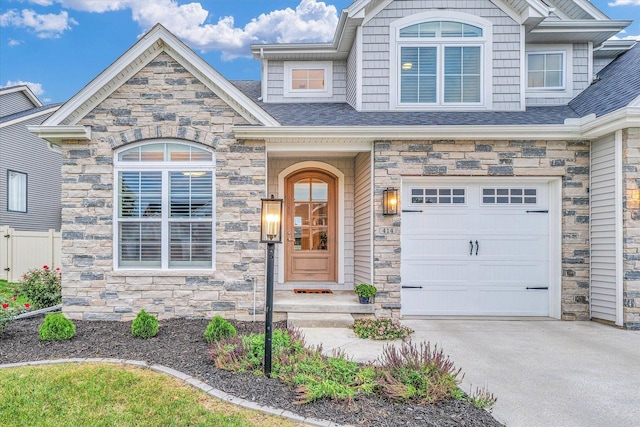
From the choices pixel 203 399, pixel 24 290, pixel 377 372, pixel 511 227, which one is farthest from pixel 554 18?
pixel 24 290

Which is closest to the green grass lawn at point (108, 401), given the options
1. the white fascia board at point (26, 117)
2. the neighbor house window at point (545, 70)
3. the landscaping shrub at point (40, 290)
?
the landscaping shrub at point (40, 290)

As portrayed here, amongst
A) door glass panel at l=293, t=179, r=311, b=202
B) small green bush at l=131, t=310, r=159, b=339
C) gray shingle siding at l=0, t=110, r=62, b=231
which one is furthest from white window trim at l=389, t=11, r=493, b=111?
gray shingle siding at l=0, t=110, r=62, b=231

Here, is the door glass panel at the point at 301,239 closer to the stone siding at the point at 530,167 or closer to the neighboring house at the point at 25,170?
the stone siding at the point at 530,167

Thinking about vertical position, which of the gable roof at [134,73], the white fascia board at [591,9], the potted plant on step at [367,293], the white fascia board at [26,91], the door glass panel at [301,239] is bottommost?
the potted plant on step at [367,293]

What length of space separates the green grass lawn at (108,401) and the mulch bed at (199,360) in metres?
0.23

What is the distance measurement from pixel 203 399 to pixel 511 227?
18.7 ft

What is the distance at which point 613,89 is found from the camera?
23.3 ft

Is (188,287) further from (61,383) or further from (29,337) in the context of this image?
(61,383)

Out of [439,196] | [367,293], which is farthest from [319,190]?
[367,293]

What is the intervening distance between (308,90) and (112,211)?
4.61 metres

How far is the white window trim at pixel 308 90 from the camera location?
8.73m

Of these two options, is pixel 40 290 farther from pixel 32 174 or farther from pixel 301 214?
pixel 32 174

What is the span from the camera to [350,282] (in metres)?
8.15

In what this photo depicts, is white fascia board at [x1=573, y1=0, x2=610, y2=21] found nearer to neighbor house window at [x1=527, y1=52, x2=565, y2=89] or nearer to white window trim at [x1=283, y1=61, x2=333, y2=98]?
neighbor house window at [x1=527, y1=52, x2=565, y2=89]
